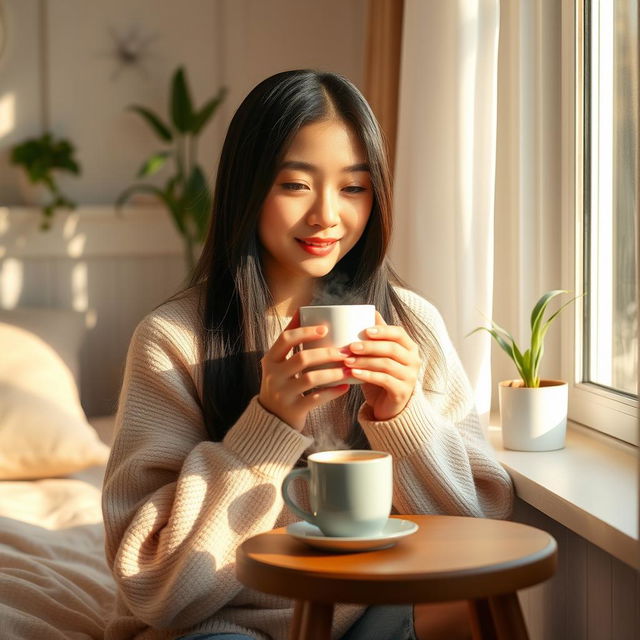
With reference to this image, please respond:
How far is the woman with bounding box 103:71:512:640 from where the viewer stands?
3.67ft

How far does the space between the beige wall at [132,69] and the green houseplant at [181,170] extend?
7cm

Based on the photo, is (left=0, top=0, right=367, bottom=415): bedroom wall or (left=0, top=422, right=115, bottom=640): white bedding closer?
(left=0, top=422, right=115, bottom=640): white bedding

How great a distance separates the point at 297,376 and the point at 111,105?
89.1 inches

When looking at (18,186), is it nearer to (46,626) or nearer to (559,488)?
(46,626)

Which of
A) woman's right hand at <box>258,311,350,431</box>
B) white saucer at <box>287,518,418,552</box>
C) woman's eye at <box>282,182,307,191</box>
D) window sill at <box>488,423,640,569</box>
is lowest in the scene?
window sill at <box>488,423,640,569</box>

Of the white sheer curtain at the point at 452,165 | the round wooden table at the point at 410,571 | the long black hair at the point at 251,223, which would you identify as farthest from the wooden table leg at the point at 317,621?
the white sheer curtain at the point at 452,165

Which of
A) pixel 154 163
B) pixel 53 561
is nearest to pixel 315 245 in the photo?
pixel 53 561

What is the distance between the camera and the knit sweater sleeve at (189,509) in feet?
3.67

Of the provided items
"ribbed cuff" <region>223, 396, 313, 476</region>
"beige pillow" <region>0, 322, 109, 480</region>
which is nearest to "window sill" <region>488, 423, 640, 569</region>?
"ribbed cuff" <region>223, 396, 313, 476</region>

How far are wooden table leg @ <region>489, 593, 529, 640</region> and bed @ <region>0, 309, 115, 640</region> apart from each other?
0.76 metres

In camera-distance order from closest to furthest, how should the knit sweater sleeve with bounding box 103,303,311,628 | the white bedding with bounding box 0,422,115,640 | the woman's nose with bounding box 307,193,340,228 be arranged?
the knit sweater sleeve with bounding box 103,303,311,628
the woman's nose with bounding box 307,193,340,228
the white bedding with bounding box 0,422,115,640

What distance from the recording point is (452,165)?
5.99 feet

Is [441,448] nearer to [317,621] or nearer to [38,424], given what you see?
[317,621]

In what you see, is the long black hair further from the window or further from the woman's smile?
the window
